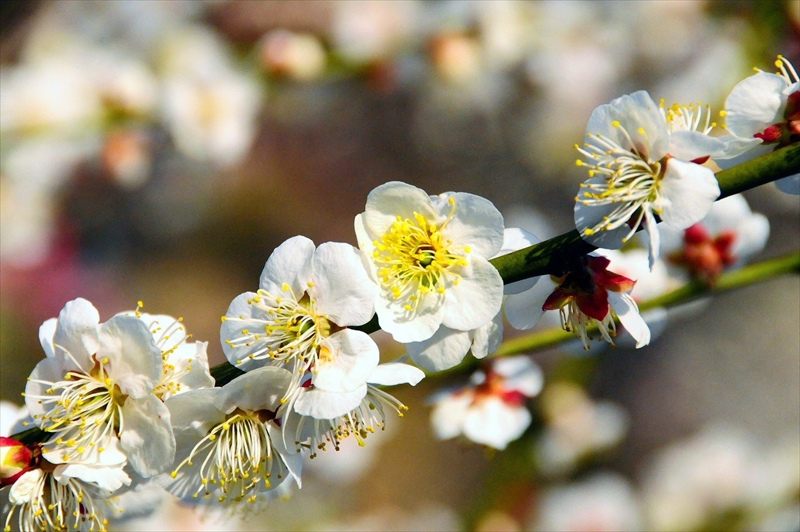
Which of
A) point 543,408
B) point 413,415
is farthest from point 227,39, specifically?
point 543,408

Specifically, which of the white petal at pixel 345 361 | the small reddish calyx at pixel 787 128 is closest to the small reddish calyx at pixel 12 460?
the white petal at pixel 345 361

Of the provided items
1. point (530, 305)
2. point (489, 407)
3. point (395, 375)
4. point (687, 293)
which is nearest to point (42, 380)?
→ point (395, 375)

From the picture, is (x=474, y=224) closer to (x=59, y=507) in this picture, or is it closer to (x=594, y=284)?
(x=594, y=284)

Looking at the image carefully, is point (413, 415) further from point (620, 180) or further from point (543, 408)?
point (620, 180)

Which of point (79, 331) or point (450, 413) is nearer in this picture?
point (79, 331)

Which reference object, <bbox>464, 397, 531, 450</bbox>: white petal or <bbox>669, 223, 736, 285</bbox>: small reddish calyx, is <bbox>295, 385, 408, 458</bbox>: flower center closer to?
<bbox>464, 397, 531, 450</bbox>: white petal

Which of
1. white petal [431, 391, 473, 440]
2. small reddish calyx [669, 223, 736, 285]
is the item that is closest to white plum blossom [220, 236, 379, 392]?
white petal [431, 391, 473, 440]
